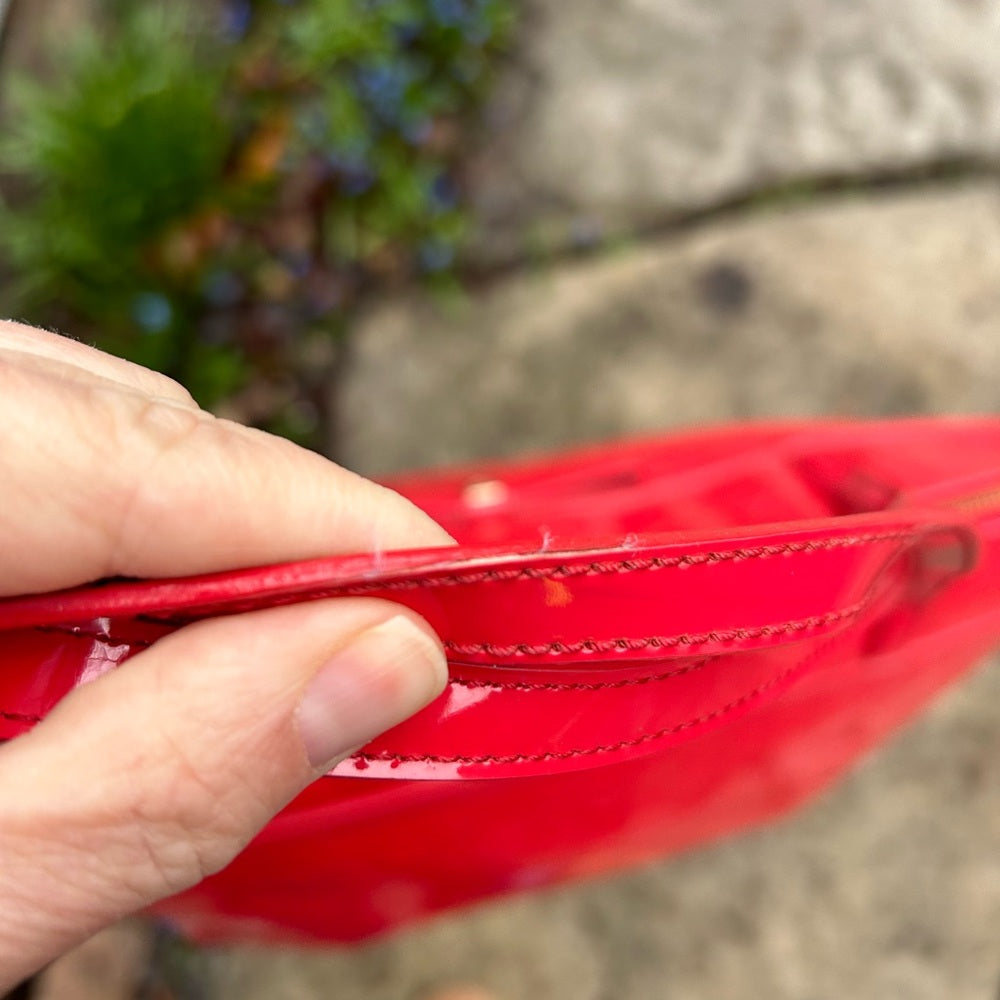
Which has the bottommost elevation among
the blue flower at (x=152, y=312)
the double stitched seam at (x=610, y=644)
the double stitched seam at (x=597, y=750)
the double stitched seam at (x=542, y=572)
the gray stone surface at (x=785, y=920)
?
the gray stone surface at (x=785, y=920)

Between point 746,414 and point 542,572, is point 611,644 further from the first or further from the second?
point 746,414

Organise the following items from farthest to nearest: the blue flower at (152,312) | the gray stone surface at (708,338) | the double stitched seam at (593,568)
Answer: the blue flower at (152,312) < the gray stone surface at (708,338) < the double stitched seam at (593,568)

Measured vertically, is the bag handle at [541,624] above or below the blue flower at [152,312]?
below

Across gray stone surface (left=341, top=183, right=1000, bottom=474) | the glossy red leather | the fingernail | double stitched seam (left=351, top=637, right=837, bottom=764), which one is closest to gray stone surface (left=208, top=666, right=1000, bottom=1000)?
the glossy red leather

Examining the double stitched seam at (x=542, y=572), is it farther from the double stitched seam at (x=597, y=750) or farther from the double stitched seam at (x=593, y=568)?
the double stitched seam at (x=597, y=750)

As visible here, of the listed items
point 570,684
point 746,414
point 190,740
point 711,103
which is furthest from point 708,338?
point 190,740

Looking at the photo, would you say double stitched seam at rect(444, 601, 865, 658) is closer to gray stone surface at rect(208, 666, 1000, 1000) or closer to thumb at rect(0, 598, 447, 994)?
thumb at rect(0, 598, 447, 994)

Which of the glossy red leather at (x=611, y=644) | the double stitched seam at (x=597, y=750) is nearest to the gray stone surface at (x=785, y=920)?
the glossy red leather at (x=611, y=644)
